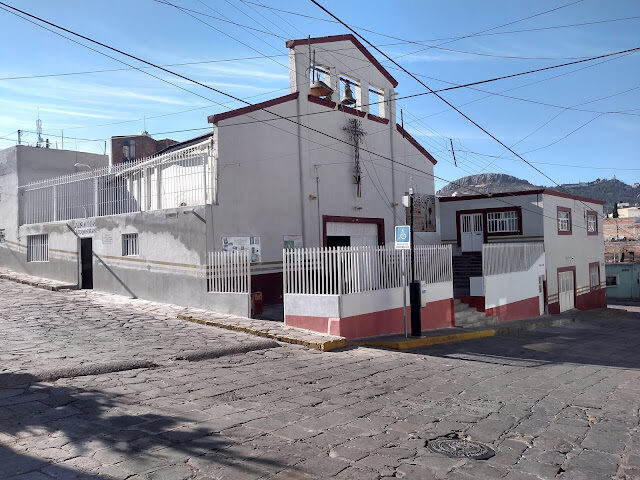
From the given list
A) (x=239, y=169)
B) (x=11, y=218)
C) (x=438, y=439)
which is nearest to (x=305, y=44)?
(x=239, y=169)

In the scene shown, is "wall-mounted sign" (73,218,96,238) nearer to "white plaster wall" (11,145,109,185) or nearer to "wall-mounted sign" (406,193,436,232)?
"white plaster wall" (11,145,109,185)

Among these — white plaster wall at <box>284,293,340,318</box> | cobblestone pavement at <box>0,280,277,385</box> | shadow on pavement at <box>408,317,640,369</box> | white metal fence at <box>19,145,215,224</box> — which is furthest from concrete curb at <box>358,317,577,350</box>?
white metal fence at <box>19,145,215,224</box>

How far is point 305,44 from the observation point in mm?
19297

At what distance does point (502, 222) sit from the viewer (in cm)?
2653

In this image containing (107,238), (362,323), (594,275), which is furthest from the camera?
(594,275)

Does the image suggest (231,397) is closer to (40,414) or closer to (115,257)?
(40,414)

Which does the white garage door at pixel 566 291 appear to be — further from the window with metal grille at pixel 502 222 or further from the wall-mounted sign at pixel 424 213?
the wall-mounted sign at pixel 424 213

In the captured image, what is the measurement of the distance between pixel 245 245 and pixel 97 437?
35.2 ft

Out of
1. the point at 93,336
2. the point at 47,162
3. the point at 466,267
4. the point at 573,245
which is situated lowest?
the point at 93,336

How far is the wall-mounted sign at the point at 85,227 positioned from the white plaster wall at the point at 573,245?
2099 cm

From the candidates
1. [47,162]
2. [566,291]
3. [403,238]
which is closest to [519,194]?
[566,291]

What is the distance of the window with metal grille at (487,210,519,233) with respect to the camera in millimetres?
26125

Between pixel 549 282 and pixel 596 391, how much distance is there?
19.4 meters

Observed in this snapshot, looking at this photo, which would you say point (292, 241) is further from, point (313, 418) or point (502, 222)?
point (502, 222)
